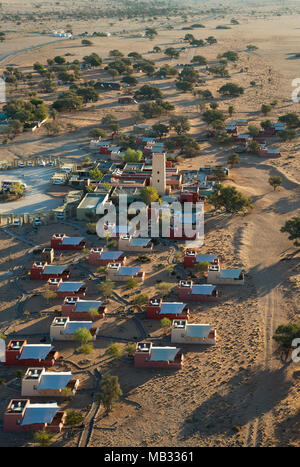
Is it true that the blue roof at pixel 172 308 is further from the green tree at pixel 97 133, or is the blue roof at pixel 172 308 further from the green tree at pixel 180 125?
the green tree at pixel 180 125

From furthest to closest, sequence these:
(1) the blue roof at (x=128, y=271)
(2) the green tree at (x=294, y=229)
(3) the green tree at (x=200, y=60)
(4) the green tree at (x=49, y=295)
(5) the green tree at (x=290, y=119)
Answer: (3) the green tree at (x=200, y=60) < (5) the green tree at (x=290, y=119) < (2) the green tree at (x=294, y=229) < (1) the blue roof at (x=128, y=271) < (4) the green tree at (x=49, y=295)

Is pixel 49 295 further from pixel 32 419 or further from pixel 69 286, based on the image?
pixel 32 419

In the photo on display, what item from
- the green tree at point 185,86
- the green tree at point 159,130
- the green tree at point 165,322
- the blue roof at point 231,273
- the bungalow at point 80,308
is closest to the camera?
the green tree at point 165,322

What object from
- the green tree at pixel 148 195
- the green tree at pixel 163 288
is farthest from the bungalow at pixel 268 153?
the green tree at pixel 163 288

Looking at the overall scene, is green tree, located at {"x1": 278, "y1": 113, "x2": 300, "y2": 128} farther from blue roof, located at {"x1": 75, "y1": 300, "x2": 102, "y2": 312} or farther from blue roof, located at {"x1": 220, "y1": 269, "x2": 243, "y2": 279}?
blue roof, located at {"x1": 75, "y1": 300, "x2": 102, "y2": 312}
